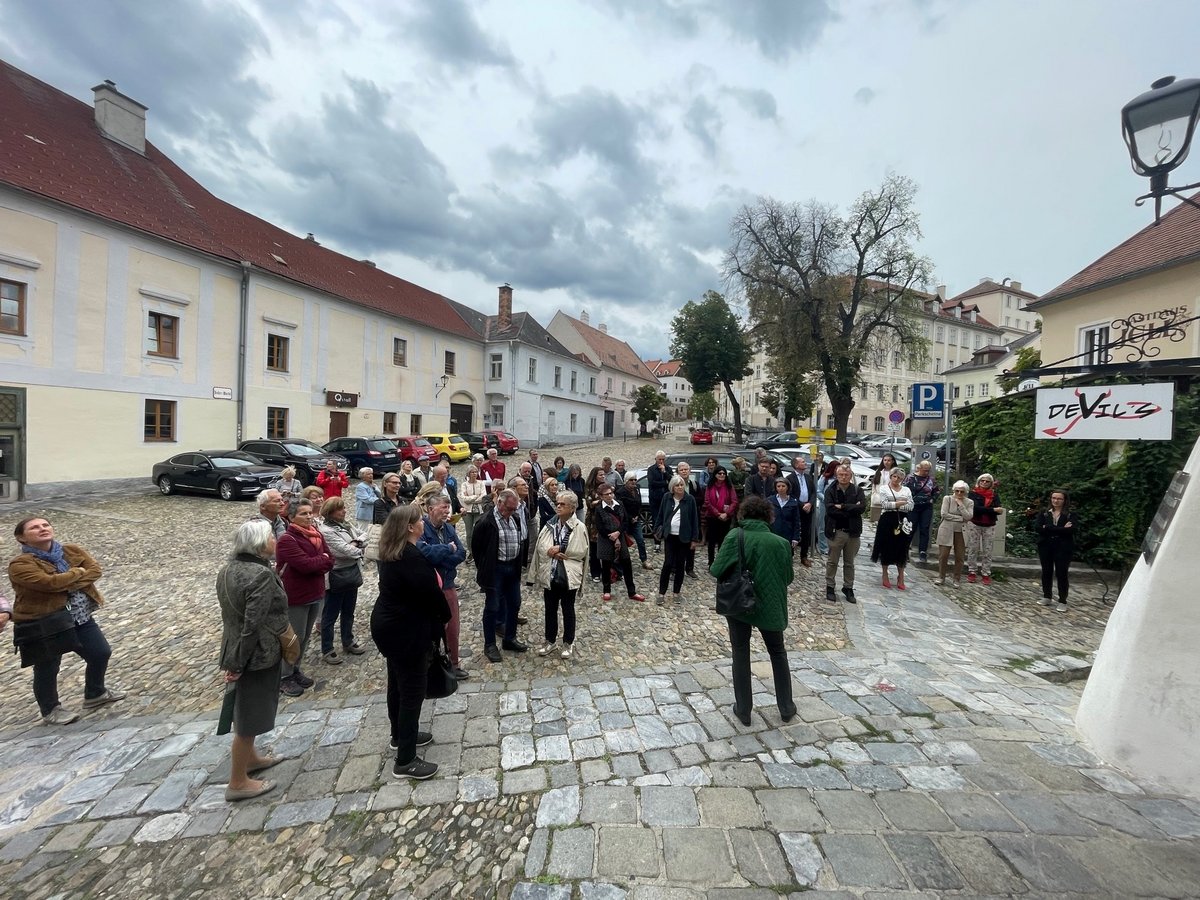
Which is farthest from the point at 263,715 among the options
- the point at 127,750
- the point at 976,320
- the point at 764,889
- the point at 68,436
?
the point at 976,320

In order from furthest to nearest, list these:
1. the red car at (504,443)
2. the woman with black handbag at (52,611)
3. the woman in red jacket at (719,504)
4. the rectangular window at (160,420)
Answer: the red car at (504,443)
the rectangular window at (160,420)
the woman in red jacket at (719,504)
the woman with black handbag at (52,611)

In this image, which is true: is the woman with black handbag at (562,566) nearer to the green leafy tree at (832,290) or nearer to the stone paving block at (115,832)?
the stone paving block at (115,832)

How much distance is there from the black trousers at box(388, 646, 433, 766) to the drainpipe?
21492 mm

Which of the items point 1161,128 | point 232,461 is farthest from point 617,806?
point 232,461

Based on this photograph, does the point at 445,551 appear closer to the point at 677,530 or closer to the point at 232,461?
the point at 677,530

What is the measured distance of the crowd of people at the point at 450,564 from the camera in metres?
3.31

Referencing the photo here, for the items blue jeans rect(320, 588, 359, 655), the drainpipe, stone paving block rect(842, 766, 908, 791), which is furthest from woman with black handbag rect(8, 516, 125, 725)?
the drainpipe

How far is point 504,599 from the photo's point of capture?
5387 millimetres

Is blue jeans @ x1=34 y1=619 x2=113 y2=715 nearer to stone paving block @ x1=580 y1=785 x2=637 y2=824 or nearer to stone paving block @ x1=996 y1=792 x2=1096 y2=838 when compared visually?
stone paving block @ x1=580 y1=785 x2=637 y2=824

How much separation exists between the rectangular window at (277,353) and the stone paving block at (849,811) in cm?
2526

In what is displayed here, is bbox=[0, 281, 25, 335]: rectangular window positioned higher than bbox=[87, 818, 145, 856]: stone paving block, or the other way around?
bbox=[0, 281, 25, 335]: rectangular window

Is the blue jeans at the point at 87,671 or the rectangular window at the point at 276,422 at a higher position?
the rectangular window at the point at 276,422

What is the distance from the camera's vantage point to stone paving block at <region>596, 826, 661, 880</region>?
262 centimetres

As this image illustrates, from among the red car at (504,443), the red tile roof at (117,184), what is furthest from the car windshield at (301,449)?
the red car at (504,443)
